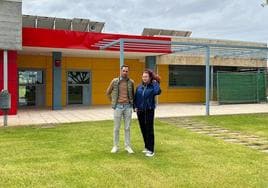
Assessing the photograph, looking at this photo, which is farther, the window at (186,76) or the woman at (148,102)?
the window at (186,76)

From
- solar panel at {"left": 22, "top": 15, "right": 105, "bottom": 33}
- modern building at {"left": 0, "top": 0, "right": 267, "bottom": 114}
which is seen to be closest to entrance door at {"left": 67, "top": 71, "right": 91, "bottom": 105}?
modern building at {"left": 0, "top": 0, "right": 267, "bottom": 114}

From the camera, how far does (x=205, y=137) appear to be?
10.1 m

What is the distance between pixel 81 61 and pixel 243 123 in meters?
11.4

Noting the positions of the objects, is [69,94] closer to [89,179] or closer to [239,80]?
[239,80]

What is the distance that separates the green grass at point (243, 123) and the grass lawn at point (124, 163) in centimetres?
199

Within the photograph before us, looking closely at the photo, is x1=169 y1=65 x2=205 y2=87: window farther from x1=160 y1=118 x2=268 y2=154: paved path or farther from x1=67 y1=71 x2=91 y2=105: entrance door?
x1=160 y1=118 x2=268 y2=154: paved path

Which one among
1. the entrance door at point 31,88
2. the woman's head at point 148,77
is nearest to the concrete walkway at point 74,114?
the entrance door at point 31,88

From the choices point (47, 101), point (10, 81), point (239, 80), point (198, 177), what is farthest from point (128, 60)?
point (198, 177)

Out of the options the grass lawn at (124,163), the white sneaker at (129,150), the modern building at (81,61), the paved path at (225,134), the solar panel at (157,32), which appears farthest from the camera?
the solar panel at (157,32)

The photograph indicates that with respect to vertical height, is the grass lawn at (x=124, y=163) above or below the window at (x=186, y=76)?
below

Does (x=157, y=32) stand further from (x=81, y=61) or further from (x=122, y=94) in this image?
(x=122, y=94)

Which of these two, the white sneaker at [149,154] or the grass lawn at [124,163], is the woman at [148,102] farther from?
the grass lawn at [124,163]

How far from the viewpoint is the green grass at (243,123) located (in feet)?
37.6

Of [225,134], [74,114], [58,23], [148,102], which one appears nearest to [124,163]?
[148,102]
